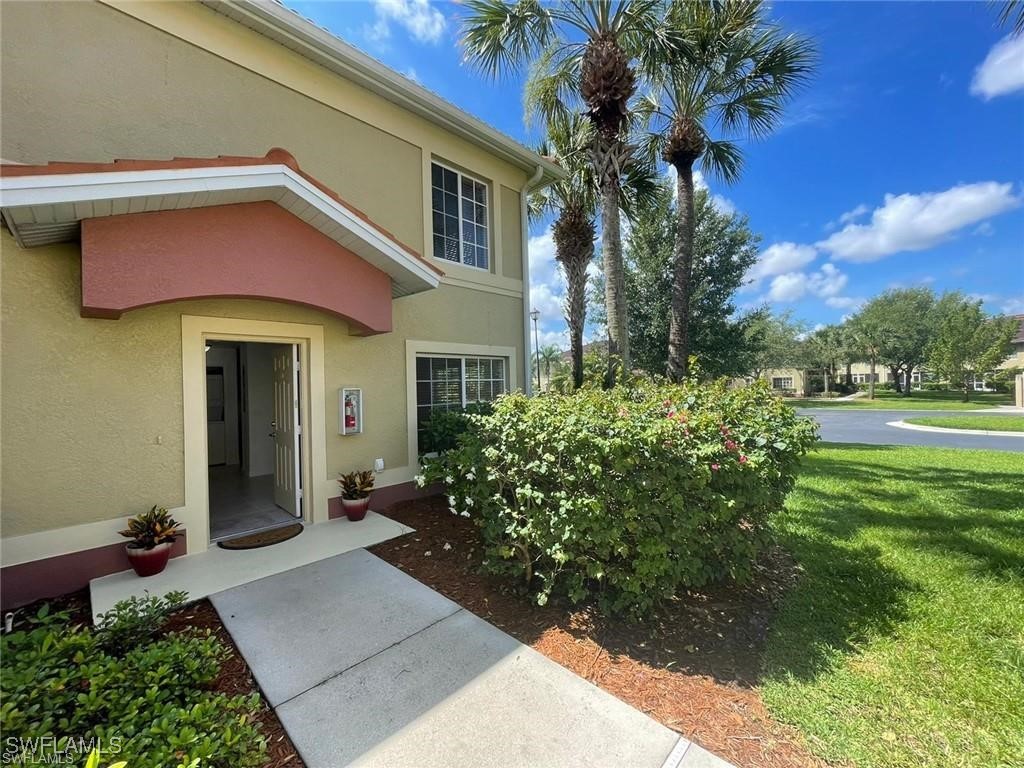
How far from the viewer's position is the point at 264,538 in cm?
567

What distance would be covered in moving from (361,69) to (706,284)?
15.5m

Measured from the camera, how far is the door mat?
212 inches

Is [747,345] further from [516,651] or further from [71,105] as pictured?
[71,105]

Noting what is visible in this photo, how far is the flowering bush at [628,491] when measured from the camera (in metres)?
3.54

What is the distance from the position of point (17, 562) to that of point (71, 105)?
16.1ft

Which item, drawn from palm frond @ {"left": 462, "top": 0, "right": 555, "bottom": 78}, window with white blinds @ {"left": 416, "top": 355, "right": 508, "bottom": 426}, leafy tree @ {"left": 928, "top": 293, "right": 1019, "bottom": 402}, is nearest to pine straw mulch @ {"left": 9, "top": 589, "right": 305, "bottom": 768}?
window with white blinds @ {"left": 416, "top": 355, "right": 508, "bottom": 426}

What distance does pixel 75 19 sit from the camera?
458 cm

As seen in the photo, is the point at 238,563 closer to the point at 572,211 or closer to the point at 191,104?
the point at 191,104

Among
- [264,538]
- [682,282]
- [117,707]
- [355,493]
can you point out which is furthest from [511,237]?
[117,707]

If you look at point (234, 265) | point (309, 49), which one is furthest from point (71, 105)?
point (309, 49)

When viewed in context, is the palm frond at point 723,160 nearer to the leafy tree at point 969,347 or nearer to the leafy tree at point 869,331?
the leafy tree at point 969,347

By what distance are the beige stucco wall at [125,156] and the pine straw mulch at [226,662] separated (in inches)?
31.3

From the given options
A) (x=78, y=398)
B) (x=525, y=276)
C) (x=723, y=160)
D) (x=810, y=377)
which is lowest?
(x=78, y=398)

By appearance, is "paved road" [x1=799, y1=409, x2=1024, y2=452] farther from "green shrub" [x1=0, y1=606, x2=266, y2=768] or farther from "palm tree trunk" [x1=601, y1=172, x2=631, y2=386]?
"green shrub" [x1=0, y1=606, x2=266, y2=768]
